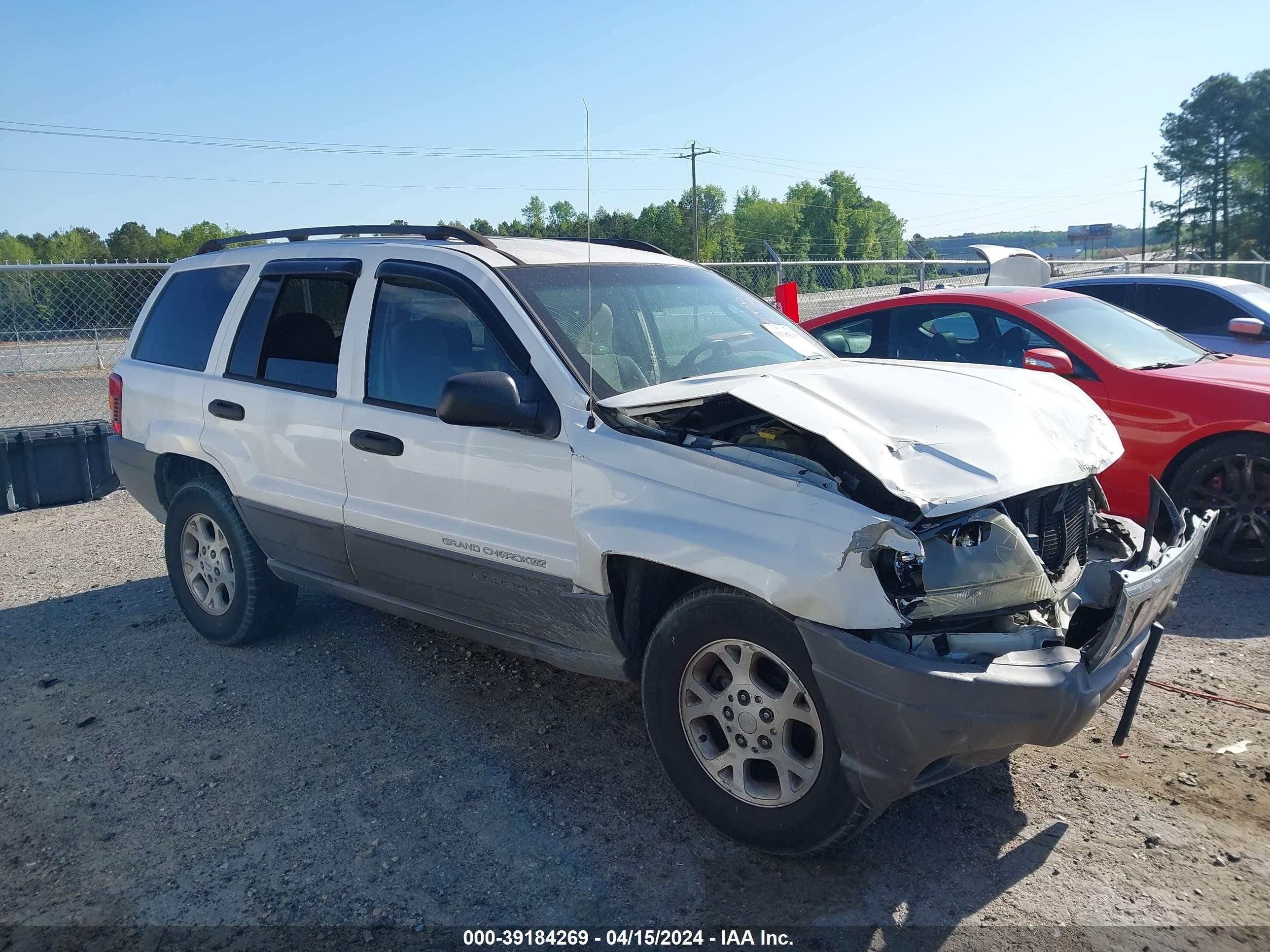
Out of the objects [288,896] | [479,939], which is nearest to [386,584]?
[288,896]

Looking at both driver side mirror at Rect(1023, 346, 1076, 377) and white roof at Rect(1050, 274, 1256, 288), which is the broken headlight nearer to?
driver side mirror at Rect(1023, 346, 1076, 377)

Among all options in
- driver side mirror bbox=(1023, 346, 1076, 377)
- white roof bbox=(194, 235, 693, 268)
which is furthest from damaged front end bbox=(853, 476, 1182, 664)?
driver side mirror bbox=(1023, 346, 1076, 377)

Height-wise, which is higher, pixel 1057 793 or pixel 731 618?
pixel 731 618

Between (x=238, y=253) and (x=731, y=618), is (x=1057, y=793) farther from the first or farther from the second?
(x=238, y=253)

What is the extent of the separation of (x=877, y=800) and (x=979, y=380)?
1.69 metres

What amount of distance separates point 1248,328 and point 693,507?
7152 mm

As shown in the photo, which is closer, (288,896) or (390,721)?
(288,896)

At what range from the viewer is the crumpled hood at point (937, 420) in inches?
110

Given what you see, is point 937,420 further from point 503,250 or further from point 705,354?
point 503,250

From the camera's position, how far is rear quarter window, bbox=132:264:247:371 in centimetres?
490

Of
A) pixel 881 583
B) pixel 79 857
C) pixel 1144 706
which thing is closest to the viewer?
pixel 881 583

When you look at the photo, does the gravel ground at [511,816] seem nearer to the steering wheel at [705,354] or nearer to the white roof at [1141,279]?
the steering wheel at [705,354]

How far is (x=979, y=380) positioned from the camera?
3.59 metres

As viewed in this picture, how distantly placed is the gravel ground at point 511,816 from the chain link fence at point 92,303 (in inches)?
163
